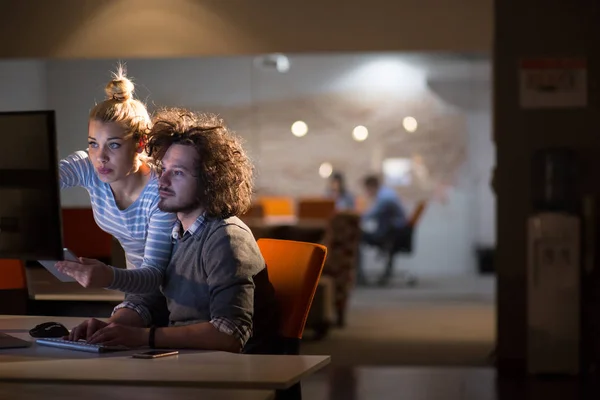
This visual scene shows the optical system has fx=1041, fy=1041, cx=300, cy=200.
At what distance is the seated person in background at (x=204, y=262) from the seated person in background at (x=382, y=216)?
→ 930 cm

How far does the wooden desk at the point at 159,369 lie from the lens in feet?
6.64

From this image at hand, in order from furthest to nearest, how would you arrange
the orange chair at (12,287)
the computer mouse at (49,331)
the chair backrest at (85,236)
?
the chair backrest at (85,236) → the orange chair at (12,287) → the computer mouse at (49,331)

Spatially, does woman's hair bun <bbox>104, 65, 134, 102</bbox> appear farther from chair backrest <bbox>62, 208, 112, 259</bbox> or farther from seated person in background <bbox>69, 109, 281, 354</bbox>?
chair backrest <bbox>62, 208, 112, 259</bbox>

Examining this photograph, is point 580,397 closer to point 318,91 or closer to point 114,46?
point 114,46

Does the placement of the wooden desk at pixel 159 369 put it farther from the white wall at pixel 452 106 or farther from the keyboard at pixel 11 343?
the white wall at pixel 452 106

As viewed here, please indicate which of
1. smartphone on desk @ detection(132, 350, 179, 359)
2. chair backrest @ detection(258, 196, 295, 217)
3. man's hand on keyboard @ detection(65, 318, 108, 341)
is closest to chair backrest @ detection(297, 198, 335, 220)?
chair backrest @ detection(258, 196, 295, 217)

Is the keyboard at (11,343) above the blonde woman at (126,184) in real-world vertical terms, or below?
below

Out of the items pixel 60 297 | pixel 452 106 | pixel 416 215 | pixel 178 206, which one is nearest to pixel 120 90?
pixel 178 206

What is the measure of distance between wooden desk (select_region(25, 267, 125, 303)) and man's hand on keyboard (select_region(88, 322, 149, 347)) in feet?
3.96

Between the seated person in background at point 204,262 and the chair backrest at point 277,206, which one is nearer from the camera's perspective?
the seated person in background at point 204,262

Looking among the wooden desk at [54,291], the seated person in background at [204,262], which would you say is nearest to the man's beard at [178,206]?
the seated person in background at [204,262]

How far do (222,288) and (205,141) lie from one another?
39 centimetres

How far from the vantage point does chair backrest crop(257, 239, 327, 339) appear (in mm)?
2811

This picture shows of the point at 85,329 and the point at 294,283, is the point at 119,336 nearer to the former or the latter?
the point at 85,329
